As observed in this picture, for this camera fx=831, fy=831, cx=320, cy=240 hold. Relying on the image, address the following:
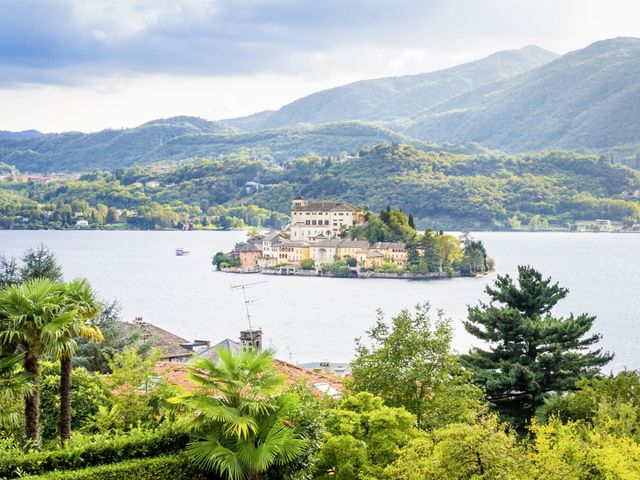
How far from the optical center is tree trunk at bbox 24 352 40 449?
9930 millimetres

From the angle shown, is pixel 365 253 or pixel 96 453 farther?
pixel 365 253

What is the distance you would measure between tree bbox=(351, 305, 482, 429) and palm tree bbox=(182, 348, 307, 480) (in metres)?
5.23

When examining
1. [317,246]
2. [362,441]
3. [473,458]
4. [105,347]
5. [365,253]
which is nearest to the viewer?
[473,458]

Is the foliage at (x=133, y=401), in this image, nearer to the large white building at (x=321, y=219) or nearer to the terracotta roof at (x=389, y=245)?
the terracotta roof at (x=389, y=245)

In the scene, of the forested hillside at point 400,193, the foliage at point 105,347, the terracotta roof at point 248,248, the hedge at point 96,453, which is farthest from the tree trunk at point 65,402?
the forested hillside at point 400,193

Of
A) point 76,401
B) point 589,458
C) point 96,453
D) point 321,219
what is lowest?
point 589,458

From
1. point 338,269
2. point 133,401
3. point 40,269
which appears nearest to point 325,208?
point 338,269

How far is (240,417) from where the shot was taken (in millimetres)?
8758

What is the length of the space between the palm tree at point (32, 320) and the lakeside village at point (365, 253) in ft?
275

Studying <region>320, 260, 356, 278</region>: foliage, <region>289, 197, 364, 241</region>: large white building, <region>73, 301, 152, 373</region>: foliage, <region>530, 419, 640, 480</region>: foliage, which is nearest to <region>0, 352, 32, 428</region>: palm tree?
<region>530, 419, 640, 480</region>: foliage

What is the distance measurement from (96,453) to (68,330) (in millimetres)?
1605

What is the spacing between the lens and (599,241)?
143000mm

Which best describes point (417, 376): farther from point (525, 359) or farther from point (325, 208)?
point (325, 208)

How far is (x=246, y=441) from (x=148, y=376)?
412 cm
